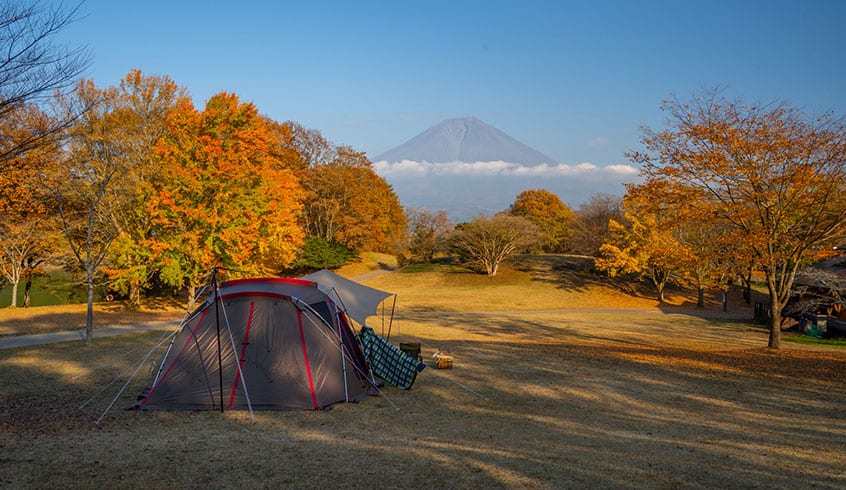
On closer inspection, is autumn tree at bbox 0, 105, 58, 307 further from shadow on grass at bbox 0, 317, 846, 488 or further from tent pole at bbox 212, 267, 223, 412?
tent pole at bbox 212, 267, 223, 412

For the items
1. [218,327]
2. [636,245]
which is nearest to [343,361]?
[218,327]

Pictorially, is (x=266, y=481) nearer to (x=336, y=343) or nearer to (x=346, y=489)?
(x=346, y=489)

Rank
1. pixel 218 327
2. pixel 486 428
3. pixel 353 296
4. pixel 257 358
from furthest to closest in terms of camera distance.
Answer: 1. pixel 353 296
2. pixel 257 358
3. pixel 218 327
4. pixel 486 428

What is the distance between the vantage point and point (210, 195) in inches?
1043

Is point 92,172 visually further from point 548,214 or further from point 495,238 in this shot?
point 548,214

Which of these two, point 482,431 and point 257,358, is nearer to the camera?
point 482,431

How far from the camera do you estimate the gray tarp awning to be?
13.5 m

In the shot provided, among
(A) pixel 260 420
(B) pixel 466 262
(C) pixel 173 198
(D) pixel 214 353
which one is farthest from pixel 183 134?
(B) pixel 466 262

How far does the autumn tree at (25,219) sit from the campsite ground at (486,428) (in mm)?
10554

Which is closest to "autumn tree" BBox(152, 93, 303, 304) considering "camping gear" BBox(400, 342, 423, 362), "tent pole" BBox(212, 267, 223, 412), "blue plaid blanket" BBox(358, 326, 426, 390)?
"camping gear" BBox(400, 342, 423, 362)

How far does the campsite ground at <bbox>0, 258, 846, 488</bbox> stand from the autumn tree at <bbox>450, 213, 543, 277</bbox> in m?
26.3

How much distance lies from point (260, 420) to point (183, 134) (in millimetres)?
19015

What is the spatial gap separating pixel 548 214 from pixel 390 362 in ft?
188

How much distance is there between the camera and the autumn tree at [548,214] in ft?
210
